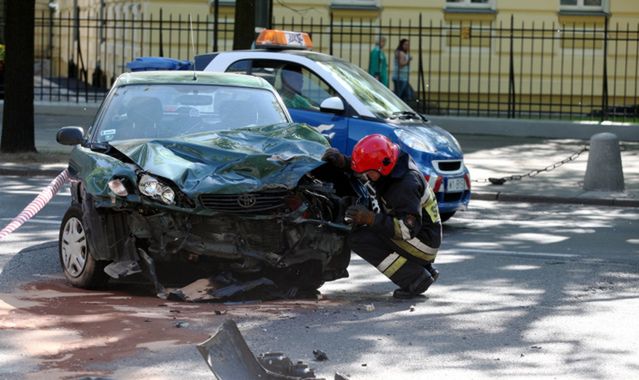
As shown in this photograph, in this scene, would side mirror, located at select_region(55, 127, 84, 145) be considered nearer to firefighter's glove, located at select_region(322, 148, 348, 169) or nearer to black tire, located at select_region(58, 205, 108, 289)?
black tire, located at select_region(58, 205, 108, 289)

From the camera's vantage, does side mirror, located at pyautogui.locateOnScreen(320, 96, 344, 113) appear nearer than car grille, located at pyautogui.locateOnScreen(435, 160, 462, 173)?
No

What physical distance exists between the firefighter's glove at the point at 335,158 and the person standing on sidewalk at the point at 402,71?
17015mm

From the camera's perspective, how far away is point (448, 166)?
1283cm

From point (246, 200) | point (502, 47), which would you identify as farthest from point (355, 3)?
point (246, 200)

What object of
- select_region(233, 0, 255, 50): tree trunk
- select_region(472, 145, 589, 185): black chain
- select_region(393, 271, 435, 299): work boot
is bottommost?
select_region(393, 271, 435, 299): work boot

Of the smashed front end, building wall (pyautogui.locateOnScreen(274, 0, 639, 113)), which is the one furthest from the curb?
building wall (pyautogui.locateOnScreen(274, 0, 639, 113))

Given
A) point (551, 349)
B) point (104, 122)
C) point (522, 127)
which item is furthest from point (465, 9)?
point (551, 349)

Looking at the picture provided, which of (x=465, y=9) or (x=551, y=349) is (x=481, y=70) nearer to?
(x=465, y=9)

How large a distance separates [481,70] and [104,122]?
19590 mm

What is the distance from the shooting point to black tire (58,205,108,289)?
8797 mm

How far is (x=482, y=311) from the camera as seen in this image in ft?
28.4

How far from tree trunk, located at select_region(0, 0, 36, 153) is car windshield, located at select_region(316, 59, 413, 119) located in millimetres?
5833

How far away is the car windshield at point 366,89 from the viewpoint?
13.5 metres

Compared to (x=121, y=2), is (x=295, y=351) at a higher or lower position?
lower
